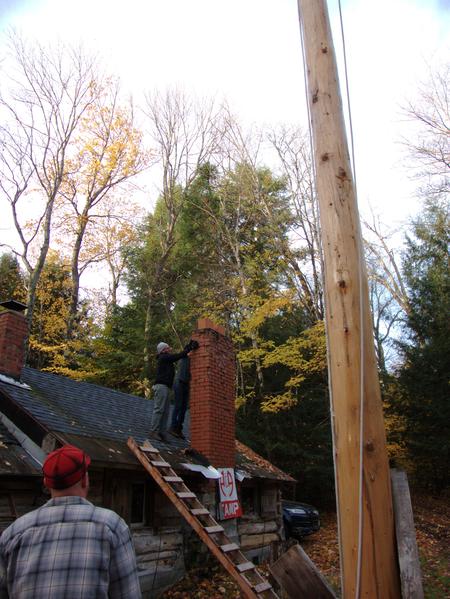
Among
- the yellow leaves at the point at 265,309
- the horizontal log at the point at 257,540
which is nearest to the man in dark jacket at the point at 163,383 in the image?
the horizontal log at the point at 257,540

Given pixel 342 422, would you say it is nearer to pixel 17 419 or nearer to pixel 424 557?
pixel 17 419

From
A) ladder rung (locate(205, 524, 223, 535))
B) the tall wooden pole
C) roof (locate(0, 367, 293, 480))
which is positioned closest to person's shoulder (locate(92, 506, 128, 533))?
the tall wooden pole

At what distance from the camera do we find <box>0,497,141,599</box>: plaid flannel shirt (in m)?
1.86

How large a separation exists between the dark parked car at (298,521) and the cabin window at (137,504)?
264 inches

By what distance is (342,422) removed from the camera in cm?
239

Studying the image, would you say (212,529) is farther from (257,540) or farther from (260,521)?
(260,521)

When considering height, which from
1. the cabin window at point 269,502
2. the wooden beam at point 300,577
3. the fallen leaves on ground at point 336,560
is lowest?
the fallen leaves on ground at point 336,560

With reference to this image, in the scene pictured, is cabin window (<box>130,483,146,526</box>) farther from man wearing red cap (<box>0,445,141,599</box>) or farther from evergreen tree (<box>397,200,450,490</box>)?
evergreen tree (<box>397,200,450,490</box>)

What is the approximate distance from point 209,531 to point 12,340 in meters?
5.41

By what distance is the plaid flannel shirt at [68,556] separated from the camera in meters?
1.86

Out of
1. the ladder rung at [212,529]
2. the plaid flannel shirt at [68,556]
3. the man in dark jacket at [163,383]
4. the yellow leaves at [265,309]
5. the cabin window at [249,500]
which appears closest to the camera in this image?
the plaid flannel shirt at [68,556]

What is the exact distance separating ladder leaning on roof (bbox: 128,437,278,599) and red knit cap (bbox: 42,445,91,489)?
3.79m

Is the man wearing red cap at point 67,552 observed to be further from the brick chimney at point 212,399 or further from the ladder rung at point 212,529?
the brick chimney at point 212,399

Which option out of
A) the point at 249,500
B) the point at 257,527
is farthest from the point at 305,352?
the point at 257,527
